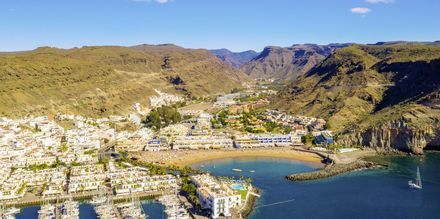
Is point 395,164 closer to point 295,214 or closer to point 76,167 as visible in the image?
point 295,214

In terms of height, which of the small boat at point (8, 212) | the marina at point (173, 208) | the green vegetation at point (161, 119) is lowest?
the small boat at point (8, 212)

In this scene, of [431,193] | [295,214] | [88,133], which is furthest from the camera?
[88,133]

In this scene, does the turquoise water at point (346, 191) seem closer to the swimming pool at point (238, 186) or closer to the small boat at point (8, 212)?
the swimming pool at point (238, 186)

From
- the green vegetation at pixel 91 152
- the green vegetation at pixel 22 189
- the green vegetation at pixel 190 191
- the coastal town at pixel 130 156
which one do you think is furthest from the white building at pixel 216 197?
the green vegetation at pixel 91 152

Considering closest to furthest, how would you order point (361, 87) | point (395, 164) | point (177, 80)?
point (395, 164)
point (361, 87)
point (177, 80)

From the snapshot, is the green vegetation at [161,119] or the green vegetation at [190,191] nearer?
the green vegetation at [190,191]

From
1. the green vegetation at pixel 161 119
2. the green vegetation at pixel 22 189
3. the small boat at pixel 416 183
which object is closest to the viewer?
the green vegetation at pixel 22 189

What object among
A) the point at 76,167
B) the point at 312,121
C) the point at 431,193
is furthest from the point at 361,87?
the point at 76,167

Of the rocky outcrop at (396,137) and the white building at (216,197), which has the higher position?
the rocky outcrop at (396,137)
